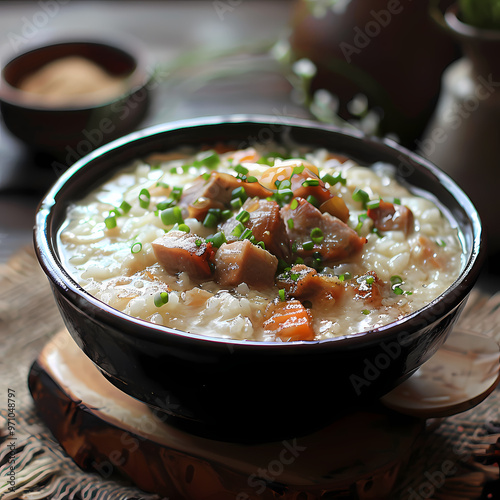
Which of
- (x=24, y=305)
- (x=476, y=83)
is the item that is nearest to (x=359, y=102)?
(x=476, y=83)

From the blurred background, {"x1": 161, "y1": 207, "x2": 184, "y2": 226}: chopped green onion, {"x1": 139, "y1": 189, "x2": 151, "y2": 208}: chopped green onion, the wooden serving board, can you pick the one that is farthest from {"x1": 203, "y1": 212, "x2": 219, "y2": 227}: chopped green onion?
the blurred background

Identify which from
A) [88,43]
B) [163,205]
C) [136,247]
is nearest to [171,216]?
[163,205]

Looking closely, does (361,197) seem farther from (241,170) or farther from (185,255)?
(185,255)

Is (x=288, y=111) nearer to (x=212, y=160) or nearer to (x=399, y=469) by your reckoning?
(x=212, y=160)

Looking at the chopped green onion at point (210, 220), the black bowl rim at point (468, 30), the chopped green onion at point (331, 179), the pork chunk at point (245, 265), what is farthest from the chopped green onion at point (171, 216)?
the black bowl rim at point (468, 30)

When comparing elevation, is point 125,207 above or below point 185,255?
below

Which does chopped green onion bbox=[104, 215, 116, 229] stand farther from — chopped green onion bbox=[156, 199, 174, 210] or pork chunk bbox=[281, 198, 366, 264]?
pork chunk bbox=[281, 198, 366, 264]
